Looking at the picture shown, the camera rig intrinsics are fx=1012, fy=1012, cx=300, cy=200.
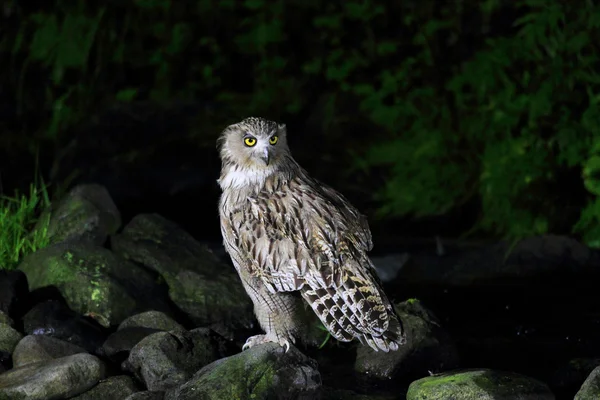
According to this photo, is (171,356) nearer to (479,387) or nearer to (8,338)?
(8,338)

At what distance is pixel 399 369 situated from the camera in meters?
6.03

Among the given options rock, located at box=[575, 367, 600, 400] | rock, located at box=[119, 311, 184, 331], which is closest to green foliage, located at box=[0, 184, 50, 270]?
rock, located at box=[119, 311, 184, 331]

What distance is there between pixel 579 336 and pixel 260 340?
2366 mm

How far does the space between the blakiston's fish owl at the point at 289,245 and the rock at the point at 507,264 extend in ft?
8.14

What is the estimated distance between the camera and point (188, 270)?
7051mm

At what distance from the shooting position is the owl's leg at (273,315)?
551cm

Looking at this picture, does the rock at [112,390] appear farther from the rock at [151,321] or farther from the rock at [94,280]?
the rock at [94,280]

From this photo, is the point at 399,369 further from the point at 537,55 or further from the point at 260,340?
the point at 537,55

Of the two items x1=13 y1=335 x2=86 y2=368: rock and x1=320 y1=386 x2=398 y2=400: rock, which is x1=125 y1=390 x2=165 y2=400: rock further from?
x1=320 y1=386 x2=398 y2=400: rock

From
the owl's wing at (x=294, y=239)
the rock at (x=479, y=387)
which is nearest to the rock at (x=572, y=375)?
the rock at (x=479, y=387)

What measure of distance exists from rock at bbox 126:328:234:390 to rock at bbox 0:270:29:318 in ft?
3.70

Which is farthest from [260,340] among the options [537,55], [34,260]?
[537,55]

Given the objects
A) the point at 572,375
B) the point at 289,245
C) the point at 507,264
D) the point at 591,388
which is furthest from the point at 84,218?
the point at 591,388

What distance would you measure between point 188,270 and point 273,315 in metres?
1.65
